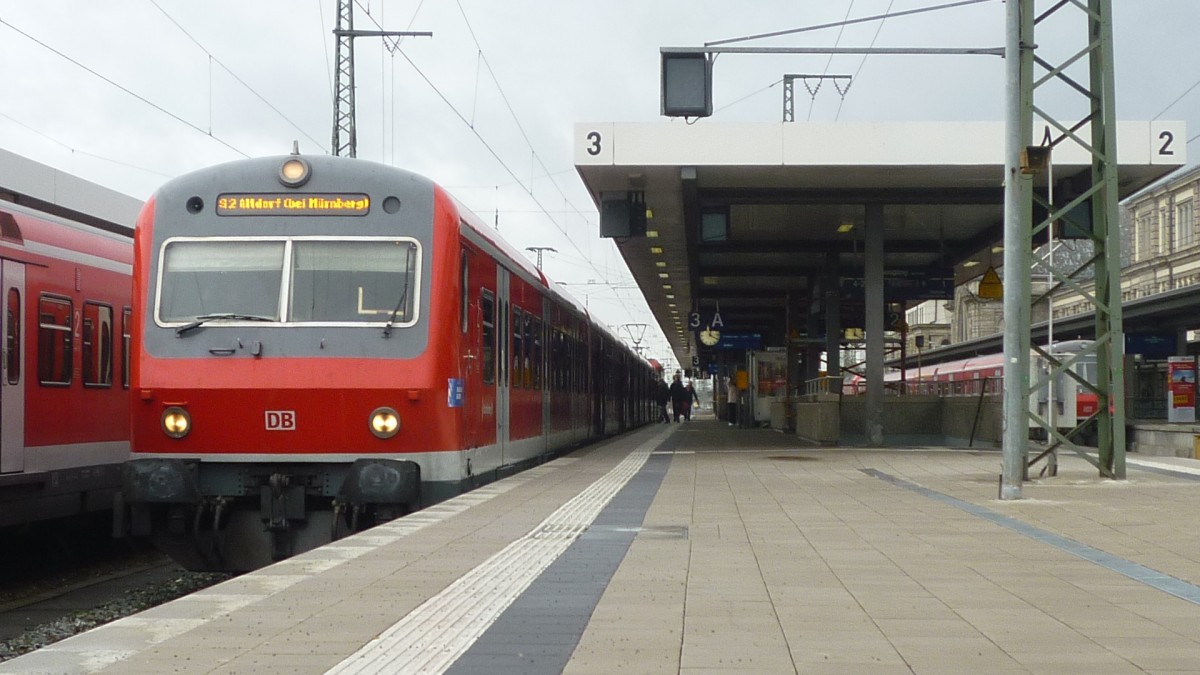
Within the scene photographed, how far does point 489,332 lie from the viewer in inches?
518

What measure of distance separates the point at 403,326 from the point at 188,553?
7.86 ft

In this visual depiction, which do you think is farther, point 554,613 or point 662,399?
point 662,399

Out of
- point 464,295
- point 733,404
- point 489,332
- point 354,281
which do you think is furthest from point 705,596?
point 733,404

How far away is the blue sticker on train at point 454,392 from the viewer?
35.9ft

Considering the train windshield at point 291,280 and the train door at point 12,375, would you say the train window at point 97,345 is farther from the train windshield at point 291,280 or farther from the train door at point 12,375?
the train windshield at point 291,280

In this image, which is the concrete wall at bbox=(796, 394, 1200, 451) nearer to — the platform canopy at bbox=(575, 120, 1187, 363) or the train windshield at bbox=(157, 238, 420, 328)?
the platform canopy at bbox=(575, 120, 1187, 363)

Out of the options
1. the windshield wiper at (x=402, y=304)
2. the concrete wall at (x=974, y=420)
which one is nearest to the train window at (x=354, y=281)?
the windshield wiper at (x=402, y=304)

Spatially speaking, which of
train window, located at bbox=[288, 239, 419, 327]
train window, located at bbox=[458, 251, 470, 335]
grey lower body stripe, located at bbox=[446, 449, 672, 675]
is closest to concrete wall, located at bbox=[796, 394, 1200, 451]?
train window, located at bbox=[458, 251, 470, 335]

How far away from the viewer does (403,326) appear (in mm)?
10672

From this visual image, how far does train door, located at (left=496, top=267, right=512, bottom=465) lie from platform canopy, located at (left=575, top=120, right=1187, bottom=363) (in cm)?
807

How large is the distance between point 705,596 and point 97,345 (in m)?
7.97

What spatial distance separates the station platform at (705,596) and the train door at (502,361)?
126 centimetres

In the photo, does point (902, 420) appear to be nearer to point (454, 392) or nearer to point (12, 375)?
point (454, 392)

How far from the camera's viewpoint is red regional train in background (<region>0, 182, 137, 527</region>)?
36.3 feet
